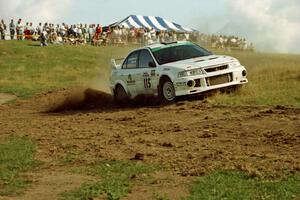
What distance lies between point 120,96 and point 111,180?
9.17 meters

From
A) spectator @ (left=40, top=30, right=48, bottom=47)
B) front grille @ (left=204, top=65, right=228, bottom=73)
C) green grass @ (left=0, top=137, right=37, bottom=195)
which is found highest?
spectator @ (left=40, top=30, right=48, bottom=47)

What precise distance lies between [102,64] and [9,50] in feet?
22.4

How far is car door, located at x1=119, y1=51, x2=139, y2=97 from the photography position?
49.2ft

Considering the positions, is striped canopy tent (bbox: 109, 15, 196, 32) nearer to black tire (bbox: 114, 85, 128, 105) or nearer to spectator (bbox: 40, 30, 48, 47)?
spectator (bbox: 40, 30, 48, 47)

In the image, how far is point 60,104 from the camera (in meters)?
16.7

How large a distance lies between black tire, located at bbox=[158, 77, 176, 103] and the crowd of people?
2709 centimetres

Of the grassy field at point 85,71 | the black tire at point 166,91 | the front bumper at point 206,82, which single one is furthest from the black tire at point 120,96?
the grassy field at point 85,71

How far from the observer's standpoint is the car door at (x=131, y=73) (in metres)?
15.0

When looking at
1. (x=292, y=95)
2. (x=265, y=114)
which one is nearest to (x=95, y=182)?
(x=265, y=114)

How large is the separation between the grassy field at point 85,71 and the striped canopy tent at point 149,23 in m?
11.2

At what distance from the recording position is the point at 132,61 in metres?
15.2

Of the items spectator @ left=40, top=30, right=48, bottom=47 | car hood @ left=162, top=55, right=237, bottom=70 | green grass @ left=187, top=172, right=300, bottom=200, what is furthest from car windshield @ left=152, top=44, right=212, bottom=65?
spectator @ left=40, top=30, right=48, bottom=47

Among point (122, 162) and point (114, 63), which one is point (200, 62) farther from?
point (122, 162)

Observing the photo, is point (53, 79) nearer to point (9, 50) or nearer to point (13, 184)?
point (9, 50)
